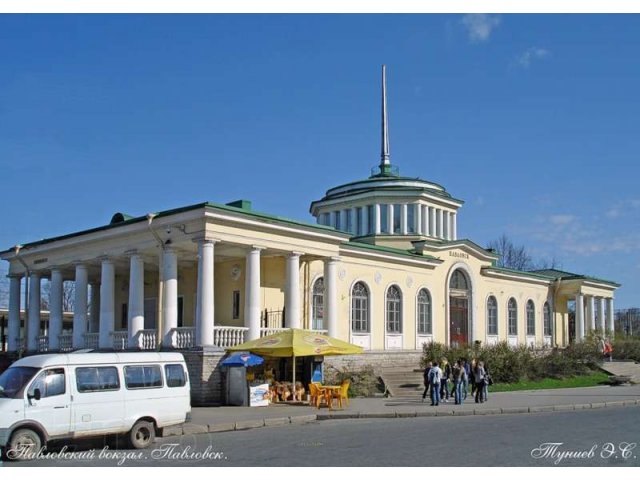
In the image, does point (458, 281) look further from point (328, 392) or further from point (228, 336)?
point (328, 392)

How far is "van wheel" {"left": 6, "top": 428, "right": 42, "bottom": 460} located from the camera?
45.5ft

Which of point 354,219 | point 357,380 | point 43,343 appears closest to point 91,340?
point 43,343

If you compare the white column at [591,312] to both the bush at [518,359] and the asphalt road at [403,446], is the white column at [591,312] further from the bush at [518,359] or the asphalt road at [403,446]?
the asphalt road at [403,446]

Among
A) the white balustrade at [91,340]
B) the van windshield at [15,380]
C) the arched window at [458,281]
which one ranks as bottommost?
the van windshield at [15,380]

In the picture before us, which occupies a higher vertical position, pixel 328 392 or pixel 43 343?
pixel 43 343

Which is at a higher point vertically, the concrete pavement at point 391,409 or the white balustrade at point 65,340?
the white balustrade at point 65,340

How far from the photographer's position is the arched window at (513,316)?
4372 centimetres

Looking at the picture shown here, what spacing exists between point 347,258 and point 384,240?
849 cm

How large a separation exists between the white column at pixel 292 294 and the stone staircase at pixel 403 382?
4.26 m

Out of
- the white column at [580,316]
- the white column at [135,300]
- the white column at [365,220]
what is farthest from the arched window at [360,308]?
the white column at [580,316]

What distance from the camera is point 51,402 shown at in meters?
14.7

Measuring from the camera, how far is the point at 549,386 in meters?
32.9

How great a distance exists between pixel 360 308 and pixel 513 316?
46.4 feet

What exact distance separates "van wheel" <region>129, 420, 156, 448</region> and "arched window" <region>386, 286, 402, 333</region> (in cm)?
1978
